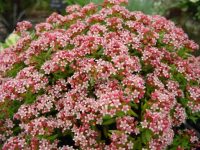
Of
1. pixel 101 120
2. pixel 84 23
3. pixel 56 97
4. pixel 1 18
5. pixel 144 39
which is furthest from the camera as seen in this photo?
pixel 1 18

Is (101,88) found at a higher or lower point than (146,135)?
higher

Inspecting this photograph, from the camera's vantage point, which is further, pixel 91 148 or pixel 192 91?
pixel 192 91

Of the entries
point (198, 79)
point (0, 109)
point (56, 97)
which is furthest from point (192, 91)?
point (0, 109)

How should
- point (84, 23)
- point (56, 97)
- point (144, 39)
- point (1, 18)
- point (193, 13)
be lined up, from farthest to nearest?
point (1, 18) < point (193, 13) < point (84, 23) < point (144, 39) < point (56, 97)

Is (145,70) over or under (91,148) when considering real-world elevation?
over

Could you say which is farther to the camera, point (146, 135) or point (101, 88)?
point (101, 88)

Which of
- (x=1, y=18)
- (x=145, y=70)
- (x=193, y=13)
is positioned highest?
(x=145, y=70)

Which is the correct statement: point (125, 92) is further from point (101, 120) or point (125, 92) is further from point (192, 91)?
point (192, 91)
